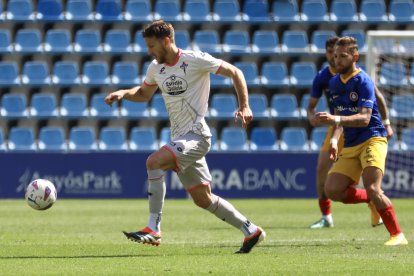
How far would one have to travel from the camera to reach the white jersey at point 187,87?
366 inches

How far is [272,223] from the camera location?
1459 cm

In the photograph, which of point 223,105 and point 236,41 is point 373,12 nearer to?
point 236,41

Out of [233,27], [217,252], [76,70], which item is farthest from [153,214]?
[233,27]

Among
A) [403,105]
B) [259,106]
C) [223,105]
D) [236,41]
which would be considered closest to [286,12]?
[236,41]

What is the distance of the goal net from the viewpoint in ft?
76.6

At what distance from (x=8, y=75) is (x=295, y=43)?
782 centimetres

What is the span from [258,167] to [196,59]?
14.2 meters

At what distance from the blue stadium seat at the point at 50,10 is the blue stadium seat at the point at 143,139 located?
13.2 ft

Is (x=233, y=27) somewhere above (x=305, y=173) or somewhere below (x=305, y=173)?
above

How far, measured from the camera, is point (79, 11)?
2684 cm

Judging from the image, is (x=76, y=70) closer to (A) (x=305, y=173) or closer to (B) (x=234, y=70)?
(A) (x=305, y=173)

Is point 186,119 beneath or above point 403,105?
above

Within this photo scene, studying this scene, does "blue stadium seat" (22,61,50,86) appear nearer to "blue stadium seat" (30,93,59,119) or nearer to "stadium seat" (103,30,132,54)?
"blue stadium seat" (30,93,59,119)

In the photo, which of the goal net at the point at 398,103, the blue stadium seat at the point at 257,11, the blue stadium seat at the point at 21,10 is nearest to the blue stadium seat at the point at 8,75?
the blue stadium seat at the point at 21,10
